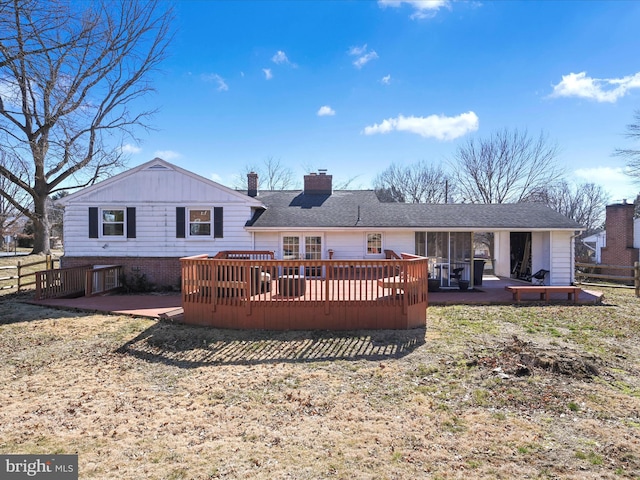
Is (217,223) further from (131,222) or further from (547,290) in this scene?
(547,290)

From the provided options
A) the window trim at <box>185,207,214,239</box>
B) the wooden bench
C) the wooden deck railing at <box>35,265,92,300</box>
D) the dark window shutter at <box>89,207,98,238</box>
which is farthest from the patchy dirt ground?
the dark window shutter at <box>89,207,98,238</box>

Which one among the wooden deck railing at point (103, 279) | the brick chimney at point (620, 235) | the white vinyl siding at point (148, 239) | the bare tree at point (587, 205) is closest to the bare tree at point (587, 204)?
the bare tree at point (587, 205)

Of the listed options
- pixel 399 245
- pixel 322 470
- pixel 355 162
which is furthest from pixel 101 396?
pixel 355 162

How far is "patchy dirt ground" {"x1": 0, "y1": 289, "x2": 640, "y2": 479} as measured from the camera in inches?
124

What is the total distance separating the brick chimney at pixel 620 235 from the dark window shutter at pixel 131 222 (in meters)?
24.4

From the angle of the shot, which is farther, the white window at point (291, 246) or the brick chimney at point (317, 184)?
the brick chimney at point (317, 184)

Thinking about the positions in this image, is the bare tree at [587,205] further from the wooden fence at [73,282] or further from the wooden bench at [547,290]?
the wooden fence at [73,282]

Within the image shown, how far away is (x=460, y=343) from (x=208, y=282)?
5579 millimetres

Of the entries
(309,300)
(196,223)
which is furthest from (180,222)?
(309,300)

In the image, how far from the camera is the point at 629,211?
19.0m

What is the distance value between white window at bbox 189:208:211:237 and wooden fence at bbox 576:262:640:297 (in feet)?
49.1

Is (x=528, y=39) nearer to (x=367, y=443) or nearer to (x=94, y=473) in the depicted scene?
(x=367, y=443)

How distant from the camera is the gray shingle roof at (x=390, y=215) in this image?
45.0 ft

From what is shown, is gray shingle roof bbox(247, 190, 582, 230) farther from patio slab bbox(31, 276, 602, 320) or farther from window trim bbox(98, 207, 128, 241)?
window trim bbox(98, 207, 128, 241)
